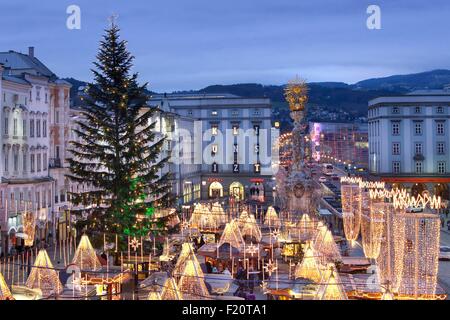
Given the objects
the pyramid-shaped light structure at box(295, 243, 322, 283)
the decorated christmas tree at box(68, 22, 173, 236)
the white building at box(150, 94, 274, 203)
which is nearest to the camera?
the pyramid-shaped light structure at box(295, 243, 322, 283)

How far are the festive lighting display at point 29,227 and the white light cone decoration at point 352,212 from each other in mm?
18940

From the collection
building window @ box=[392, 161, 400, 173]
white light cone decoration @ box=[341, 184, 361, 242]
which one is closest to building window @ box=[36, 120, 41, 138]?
white light cone decoration @ box=[341, 184, 361, 242]

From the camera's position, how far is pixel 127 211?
33.8m

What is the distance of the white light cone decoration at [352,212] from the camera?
39406mm

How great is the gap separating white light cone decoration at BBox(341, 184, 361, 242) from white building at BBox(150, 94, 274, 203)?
48418 millimetres

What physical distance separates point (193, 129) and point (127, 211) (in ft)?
192

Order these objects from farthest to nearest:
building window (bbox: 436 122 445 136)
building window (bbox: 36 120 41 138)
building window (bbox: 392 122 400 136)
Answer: building window (bbox: 392 122 400 136) → building window (bbox: 436 122 445 136) → building window (bbox: 36 120 41 138)

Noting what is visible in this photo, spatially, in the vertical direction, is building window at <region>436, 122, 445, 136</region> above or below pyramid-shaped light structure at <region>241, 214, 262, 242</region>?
above

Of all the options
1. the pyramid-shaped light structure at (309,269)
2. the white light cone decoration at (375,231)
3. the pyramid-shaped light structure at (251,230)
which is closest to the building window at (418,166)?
the pyramid-shaped light structure at (251,230)

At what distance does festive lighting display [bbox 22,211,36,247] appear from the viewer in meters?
37.4

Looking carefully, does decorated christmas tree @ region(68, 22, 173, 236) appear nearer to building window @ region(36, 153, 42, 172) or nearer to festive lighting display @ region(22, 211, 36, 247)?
festive lighting display @ region(22, 211, 36, 247)

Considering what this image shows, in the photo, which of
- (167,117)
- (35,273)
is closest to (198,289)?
(35,273)

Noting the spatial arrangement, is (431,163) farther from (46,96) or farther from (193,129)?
(46,96)

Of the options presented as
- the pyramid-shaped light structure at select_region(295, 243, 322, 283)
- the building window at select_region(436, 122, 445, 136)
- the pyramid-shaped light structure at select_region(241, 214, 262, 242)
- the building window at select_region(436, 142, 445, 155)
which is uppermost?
the building window at select_region(436, 122, 445, 136)
